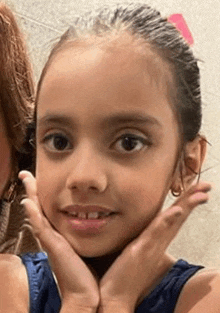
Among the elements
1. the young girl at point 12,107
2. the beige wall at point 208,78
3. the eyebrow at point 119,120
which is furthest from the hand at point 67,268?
the beige wall at point 208,78

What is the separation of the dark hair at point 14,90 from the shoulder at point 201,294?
31 cm

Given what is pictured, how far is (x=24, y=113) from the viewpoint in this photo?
806 millimetres

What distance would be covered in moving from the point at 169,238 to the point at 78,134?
5.9 inches

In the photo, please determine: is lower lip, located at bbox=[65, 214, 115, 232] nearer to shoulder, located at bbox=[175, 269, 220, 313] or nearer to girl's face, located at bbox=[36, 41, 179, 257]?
girl's face, located at bbox=[36, 41, 179, 257]

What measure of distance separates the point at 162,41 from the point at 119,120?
0.36ft

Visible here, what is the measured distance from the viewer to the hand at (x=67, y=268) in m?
0.54

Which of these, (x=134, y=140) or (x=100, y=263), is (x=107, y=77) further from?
(x=100, y=263)

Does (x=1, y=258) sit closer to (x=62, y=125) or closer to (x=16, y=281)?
(x=16, y=281)

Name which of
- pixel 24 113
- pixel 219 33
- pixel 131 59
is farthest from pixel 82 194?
pixel 219 33

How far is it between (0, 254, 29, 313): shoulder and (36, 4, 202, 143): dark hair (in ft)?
0.74

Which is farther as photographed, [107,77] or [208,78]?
[208,78]

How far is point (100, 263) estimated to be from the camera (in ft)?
1.93

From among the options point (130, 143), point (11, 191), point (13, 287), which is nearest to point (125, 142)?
point (130, 143)

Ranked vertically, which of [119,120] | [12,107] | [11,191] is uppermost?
[119,120]
